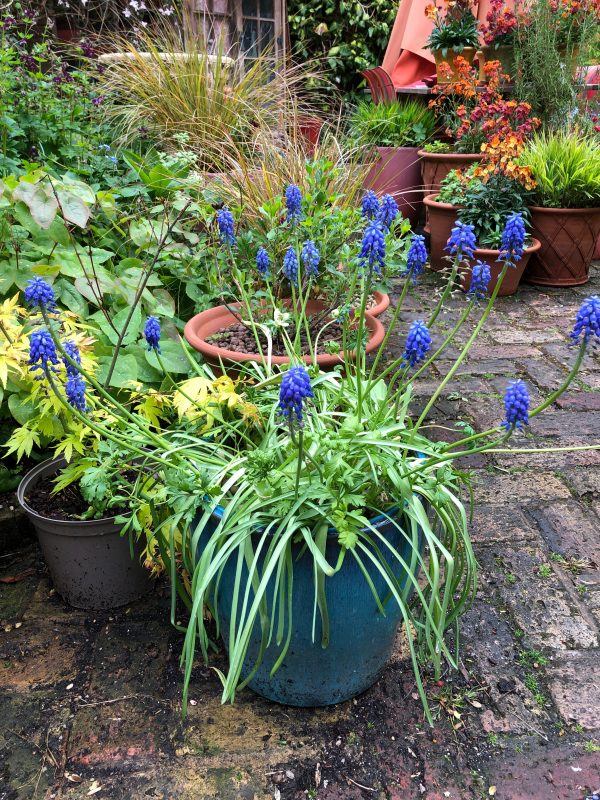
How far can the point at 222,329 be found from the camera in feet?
8.38

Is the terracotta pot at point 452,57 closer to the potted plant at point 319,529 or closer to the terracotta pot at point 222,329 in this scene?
the terracotta pot at point 222,329

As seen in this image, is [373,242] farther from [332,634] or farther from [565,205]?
[565,205]

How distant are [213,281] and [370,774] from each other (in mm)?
1823

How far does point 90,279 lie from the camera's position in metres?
2.33

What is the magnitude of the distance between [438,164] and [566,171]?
100 centimetres

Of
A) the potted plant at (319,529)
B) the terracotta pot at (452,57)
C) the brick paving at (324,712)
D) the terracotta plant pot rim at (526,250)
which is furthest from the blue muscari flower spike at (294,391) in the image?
the terracotta pot at (452,57)

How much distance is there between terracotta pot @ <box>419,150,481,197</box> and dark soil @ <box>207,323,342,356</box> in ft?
8.43

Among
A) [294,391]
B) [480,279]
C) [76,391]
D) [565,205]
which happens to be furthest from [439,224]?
[294,391]

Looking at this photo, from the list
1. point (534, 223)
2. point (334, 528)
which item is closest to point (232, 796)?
point (334, 528)

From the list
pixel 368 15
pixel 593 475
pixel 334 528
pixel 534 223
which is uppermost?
pixel 368 15

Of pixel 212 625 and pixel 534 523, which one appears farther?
pixel 534 523

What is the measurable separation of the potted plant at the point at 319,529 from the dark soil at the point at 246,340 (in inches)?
30.5

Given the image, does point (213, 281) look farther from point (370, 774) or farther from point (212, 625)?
point (370, 774)

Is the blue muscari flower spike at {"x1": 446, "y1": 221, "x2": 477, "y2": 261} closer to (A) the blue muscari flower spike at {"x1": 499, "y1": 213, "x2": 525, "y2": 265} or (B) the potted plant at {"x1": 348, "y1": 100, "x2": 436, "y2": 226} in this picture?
(A) the blue muscari flower spike at {"x1": 499, "y1": 213, "x2": 525, "y2": 265}
